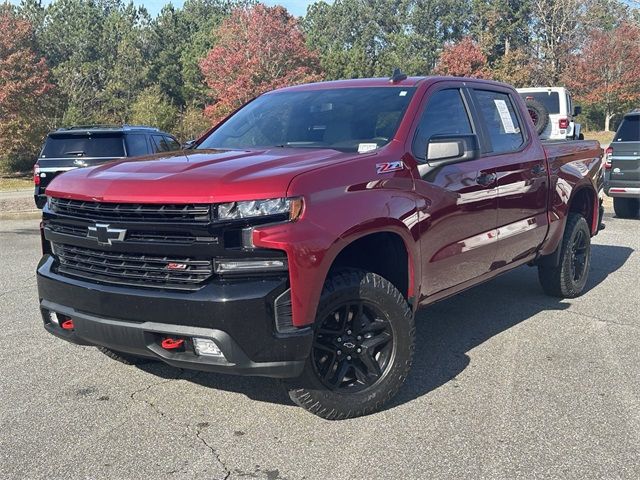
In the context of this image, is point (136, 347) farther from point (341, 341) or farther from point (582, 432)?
point (582, 432)

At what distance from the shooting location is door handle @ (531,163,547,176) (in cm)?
545

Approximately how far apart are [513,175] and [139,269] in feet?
9.92

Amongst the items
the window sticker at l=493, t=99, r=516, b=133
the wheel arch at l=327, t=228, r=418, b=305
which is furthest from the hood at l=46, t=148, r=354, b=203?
the window sticker at l=493, t=99, r=516, b=133

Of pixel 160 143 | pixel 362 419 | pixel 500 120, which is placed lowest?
pixel 362 419

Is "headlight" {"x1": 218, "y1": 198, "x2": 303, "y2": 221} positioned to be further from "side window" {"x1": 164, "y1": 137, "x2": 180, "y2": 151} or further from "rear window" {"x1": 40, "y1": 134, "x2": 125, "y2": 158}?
"side window" {"x1": 164, "y1": 137, "x2": 180, "y2": 151}

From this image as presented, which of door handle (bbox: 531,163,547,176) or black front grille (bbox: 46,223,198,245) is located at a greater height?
black front grille (bbox: 46,223,198,245)

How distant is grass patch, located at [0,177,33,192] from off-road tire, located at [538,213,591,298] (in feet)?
61.2

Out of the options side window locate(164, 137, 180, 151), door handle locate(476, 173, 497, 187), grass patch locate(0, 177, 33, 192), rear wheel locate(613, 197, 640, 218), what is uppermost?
side window locate(164, 137, 180, 151)

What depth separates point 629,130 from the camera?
11.8 metres

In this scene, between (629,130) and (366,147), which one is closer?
(366,147)

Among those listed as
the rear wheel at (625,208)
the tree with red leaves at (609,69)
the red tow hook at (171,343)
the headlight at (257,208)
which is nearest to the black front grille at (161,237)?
the headlight at (257,208)

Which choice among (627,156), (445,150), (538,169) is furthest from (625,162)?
(445,150)

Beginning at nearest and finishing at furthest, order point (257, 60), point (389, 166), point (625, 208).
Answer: point (389, 166) → point (625, 208) → point (257, 60)

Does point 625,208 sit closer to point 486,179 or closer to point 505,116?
point 505,116
